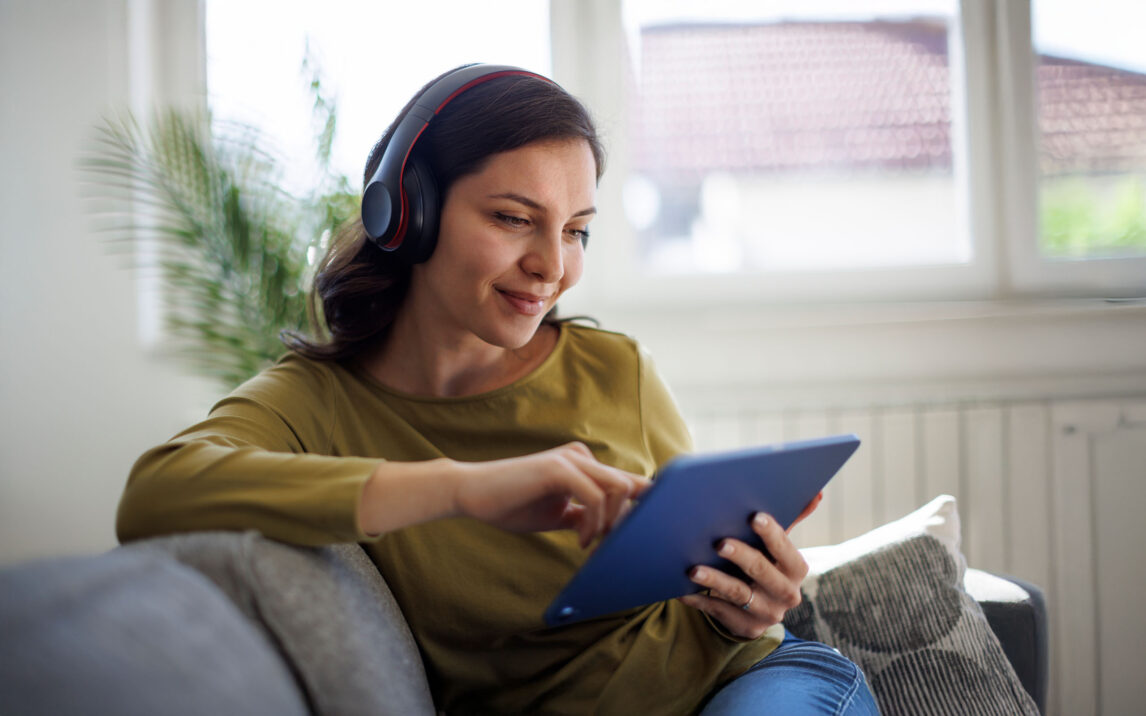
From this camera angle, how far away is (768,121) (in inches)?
84.2

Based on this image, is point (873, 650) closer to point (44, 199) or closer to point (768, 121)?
point (768, 121)

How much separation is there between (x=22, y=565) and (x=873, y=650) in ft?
3.29

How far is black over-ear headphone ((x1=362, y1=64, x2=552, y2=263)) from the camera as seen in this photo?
3.03 ft

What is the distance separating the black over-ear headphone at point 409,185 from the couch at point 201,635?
0.38 meters

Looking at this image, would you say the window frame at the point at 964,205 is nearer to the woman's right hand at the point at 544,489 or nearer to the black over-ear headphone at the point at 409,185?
the black over-ear headphone at the point at 409,185

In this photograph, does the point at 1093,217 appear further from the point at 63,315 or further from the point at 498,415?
the point at 63,315

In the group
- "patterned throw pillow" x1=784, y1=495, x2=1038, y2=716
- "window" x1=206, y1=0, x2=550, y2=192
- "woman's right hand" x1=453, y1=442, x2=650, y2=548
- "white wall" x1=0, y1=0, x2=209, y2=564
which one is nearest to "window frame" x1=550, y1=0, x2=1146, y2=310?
"window" x1=206, y1=0, x2=550, y2=192

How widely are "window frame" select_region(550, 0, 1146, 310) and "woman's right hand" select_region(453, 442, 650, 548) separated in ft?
4.74

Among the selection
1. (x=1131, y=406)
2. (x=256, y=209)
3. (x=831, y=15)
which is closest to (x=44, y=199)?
(x=256, y=209)

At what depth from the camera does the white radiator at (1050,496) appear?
1789 mm

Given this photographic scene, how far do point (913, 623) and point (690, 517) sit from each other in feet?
2.01

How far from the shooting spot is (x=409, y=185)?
931 mm

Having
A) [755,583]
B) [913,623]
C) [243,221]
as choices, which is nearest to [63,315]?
[243,221]

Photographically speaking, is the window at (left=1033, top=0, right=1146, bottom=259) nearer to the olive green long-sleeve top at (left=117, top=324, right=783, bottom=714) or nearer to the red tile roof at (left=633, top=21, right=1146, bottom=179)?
the red tile roof at (left=633, top=21, right=1146, bottom=179)
